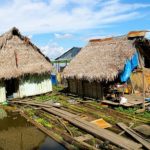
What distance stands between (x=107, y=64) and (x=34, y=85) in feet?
24.7

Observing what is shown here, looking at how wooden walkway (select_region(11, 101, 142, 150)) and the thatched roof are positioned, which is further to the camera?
the thatched roof

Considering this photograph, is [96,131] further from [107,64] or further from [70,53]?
[70,53]

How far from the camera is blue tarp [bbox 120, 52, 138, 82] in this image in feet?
62.0

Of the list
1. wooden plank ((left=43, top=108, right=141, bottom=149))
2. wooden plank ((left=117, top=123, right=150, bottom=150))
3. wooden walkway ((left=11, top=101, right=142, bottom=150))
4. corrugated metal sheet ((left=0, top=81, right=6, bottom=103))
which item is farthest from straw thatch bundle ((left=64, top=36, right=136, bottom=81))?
wooden plank ((left=117, top=123, right=150, bottom=150))

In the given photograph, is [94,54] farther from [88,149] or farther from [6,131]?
[88,149]

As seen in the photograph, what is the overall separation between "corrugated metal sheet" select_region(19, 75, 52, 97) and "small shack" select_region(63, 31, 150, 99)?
97.2 inches

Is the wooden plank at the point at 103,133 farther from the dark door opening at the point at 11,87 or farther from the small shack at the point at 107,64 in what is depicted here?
the dark door opening at the point at 11,87

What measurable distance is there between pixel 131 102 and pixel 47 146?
676 cm

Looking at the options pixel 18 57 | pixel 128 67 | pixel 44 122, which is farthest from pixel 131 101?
pixel 18 57

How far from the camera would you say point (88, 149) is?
10781 mm

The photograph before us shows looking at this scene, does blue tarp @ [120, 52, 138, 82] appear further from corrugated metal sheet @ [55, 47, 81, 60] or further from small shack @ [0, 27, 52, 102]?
corrugated metal sheet @ [55, 47, 81, 60]

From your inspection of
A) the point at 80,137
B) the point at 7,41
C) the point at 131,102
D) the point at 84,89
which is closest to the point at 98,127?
the point at 80,137

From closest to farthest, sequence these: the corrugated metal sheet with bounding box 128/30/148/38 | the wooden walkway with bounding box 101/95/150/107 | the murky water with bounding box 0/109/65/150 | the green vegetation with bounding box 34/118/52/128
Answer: the murky water with bounding box 0/109/65/150 → the green vegetation with bounding box 34/118/52/128 → the wooden walkway with bounding box 101/95/150/107 → the corrugated metal sheet with bounding box 128/30/148/38

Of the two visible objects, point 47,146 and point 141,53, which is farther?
point 141,53
